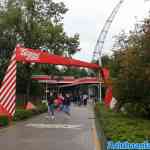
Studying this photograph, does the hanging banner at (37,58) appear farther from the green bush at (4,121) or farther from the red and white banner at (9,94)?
the green bush at (4,121)

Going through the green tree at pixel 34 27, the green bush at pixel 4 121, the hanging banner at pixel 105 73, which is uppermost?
the green tree at pixel 34 27

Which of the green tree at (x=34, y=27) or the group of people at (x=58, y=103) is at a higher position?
the green tree at (x=34, y=27)

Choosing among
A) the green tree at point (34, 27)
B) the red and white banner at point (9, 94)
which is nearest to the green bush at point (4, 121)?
the red and white banner at point (9, 94)

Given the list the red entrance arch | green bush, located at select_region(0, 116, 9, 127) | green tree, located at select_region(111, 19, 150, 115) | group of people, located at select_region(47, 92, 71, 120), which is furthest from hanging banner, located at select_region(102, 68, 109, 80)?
green bush, located at select_region(0, 116, 9, 127)

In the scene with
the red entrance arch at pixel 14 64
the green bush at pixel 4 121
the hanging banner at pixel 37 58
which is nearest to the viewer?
the green bush at pixel 4 121

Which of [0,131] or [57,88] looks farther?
[57,88]

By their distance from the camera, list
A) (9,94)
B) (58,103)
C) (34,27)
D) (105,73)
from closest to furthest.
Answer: (9,94), (105,73), (58,103), (34,27)

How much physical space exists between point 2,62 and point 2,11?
5.42 meters

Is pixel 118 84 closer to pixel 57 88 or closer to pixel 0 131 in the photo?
pixel 0 131

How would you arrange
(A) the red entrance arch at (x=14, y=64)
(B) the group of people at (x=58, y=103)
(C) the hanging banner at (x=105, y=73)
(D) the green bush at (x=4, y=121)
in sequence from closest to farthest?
1. (D) the green bush at (x=4, y=121)
2. (A) the red entrance arch at (x=14, y=64)
3. (B) the group of people at (x=58, y=103)
4. (C) the hanging banner at (x=105, y=73)

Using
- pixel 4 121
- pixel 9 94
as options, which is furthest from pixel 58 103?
pixel 4 121

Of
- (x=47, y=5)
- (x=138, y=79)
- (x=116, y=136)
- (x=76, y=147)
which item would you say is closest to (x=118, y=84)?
(x=138, y=79)

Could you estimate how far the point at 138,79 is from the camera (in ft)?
81.6

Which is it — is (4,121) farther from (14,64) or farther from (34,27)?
(34,27)
